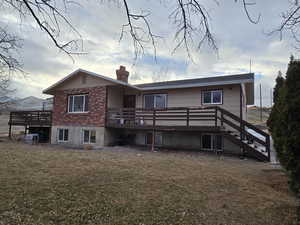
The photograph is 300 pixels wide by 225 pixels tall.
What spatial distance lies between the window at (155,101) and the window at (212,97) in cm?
259

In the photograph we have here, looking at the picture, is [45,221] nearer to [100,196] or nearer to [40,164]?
[100,196]

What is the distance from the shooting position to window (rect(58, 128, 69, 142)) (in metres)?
15.4

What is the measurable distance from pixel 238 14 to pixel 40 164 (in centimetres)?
740

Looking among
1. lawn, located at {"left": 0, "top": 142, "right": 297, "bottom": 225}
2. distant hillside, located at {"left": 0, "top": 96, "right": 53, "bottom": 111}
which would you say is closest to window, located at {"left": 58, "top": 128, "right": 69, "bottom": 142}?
distant hillside, located at {"left": 0, "top": 96, "right": 53, "bottom": 111}

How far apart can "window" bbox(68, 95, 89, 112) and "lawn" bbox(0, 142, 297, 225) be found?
27.7ft

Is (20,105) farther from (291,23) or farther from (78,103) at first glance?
(291,23)

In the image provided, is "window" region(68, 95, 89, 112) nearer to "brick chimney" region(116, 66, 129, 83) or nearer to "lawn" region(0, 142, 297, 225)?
"brick chimney" region(116, 66, 129, 83)

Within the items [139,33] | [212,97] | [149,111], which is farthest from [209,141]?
[139,33]

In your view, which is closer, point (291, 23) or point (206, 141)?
point (291, 23)

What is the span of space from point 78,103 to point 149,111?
5594 millimetres

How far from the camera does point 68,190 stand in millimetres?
4453

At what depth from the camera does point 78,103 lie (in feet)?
49.5

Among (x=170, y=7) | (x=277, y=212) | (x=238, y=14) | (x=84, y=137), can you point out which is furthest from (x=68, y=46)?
(x=84, y=137)

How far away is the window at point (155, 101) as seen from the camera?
44.9 ft
